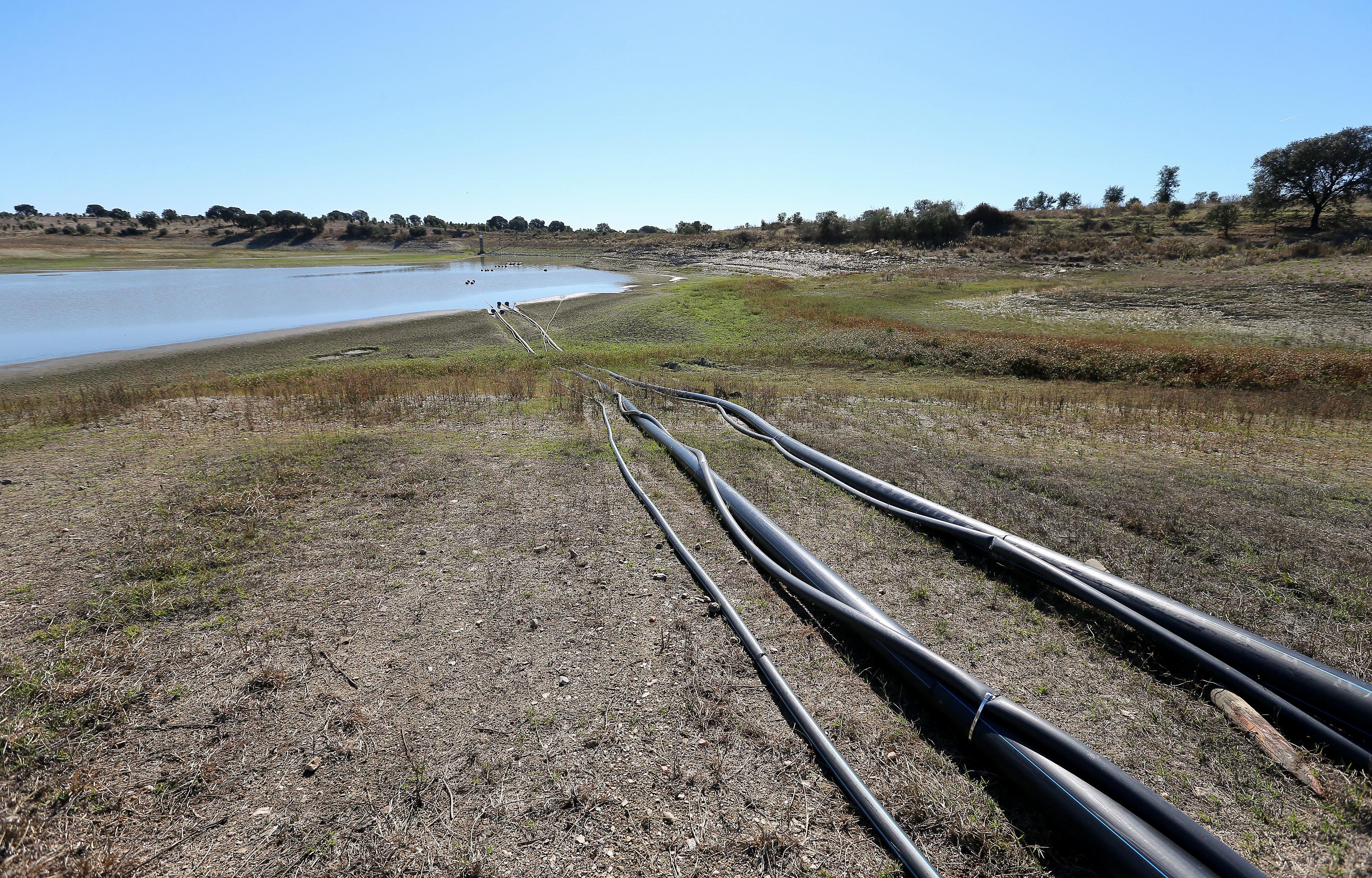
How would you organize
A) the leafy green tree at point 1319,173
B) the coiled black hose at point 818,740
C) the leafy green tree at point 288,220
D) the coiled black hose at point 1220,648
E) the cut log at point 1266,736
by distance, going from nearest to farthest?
the coiled black hose at point 818,740 → the cut log at point 1266,736 → the coiled black hose at point 1220,648 → the leafy green tree at point 1319,173 → the leafy green tree at point 288,220

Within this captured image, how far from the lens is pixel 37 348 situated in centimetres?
2408

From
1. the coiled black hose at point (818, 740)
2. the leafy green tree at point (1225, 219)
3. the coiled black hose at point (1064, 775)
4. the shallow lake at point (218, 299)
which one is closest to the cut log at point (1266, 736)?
the coiled black hose at point (1064, 775)

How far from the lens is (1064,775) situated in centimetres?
322

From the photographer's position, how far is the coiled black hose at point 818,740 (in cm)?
304

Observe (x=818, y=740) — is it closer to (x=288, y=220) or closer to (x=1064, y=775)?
(x=1064, y=775)

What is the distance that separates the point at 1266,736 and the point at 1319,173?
72.5 m

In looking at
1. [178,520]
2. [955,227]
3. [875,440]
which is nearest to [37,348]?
[178,520]

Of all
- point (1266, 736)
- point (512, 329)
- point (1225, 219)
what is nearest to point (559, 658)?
point (1266, 736)

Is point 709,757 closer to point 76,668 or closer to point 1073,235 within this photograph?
point 76,668

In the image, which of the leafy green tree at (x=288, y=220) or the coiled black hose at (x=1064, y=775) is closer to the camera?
the coiled black hose at (x=1064, y=775)

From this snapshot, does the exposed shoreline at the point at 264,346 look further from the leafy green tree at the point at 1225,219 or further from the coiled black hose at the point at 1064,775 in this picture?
the leafy green tree at the point at 1225,219

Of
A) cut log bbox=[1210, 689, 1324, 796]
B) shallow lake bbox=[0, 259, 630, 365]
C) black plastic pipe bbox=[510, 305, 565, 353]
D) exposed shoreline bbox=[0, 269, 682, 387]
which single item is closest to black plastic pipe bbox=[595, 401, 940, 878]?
cut log bbox=[1210, 689, 1324, 796]

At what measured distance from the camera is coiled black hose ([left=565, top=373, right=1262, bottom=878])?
281 centimetres

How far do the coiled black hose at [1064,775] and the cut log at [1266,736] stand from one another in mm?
1258
